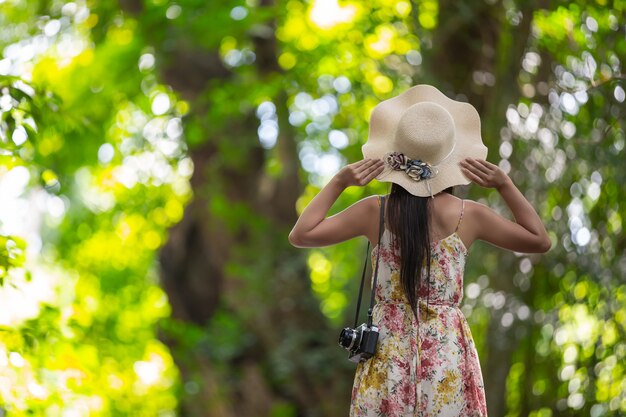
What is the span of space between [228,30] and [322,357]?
259cm

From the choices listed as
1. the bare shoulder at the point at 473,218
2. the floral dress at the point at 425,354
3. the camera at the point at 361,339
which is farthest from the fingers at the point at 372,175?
the camera at the point at 361,339

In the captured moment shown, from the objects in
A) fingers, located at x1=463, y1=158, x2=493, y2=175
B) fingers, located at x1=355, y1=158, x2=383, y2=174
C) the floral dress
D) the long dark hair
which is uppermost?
fingers, located at x1=355, y1=158, x2=383, y2=174

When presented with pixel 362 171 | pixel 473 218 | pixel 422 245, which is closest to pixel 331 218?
pixel 362 171

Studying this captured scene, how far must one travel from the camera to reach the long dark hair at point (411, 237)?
2.77 metres

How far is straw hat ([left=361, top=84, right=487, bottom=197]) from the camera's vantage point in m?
2.80

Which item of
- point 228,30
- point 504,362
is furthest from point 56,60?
point 504,362

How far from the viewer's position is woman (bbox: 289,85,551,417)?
278 cm

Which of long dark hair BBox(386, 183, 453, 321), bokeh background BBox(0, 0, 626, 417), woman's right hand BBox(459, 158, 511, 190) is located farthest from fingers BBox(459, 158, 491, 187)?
bokeh background BBox(0, 0, 626, 417)

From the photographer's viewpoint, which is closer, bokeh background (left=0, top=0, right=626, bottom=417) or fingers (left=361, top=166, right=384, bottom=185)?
fingers (left=361, top=166, right=384, bottom=185)

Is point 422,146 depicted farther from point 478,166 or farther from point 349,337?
point 349,337

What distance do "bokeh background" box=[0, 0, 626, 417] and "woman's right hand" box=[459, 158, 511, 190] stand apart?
5.62ft

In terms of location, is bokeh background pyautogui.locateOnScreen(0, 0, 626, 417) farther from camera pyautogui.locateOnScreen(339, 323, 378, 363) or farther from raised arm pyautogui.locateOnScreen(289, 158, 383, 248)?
camera pyautogui.locateOnScreen(339, 323, 378, 363)

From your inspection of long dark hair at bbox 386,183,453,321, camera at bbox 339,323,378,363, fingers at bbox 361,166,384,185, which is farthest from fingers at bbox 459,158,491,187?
camera at bbox 339,323,378,363

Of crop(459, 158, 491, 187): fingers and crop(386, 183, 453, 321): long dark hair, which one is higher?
crop(459, 158, 491, 187): fingers
